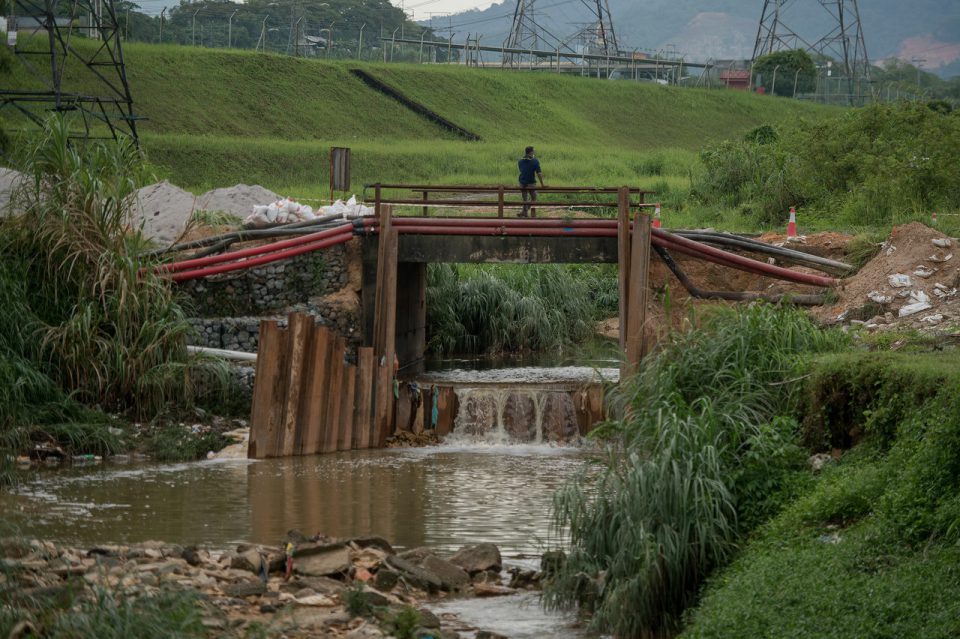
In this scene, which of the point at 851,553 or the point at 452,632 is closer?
the point at 851,553

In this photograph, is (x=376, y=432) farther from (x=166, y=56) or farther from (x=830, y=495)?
(x=166, y=56)

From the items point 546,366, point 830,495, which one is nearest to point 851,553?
point 830,495

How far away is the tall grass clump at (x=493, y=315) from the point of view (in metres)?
28.2

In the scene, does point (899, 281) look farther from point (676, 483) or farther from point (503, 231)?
point (676, 483)

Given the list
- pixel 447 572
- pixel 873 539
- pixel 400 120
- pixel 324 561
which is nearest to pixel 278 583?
pixel 324 561

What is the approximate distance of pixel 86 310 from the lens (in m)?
18.7

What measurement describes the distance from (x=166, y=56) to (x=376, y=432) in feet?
123

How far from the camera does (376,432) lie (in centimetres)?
2039

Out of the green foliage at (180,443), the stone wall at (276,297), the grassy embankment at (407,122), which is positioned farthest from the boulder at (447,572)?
the grassy embankment at (407,122)

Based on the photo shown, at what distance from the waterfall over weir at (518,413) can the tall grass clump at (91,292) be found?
14.1 feet

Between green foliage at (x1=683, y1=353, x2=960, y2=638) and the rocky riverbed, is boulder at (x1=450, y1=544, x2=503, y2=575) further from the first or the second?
green foliage at (x1=683, y1=353, x2=960, y2=638)

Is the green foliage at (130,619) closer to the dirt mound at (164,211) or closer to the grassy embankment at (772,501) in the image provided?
the grassy embankment at (772,501)

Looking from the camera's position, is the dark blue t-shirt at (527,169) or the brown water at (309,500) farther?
the dark blue t-shirt at (527,169)

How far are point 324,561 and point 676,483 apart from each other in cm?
326
